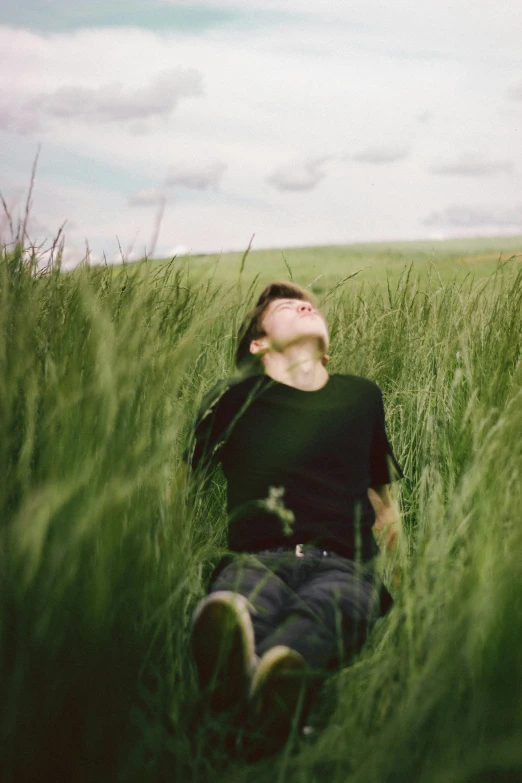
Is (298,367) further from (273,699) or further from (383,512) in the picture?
(273,699)

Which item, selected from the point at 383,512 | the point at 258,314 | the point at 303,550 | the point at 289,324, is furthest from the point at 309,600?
the point at 258,314

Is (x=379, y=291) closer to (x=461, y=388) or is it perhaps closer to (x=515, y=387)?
(x=461, y=388)

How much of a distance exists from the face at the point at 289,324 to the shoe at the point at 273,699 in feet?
3.09

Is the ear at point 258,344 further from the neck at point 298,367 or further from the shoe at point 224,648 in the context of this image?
the shoe at point 224,648

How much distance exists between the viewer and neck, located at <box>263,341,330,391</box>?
2.00 metres

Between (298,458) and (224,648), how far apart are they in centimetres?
64

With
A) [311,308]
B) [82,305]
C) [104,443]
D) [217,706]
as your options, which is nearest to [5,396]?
[104,443]

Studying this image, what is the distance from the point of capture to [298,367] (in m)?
2.01

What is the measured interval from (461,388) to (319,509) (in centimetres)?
93

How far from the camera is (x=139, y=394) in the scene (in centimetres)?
140

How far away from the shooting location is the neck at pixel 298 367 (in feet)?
6.57

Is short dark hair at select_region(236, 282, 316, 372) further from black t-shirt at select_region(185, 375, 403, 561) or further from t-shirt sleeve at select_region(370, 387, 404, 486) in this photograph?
t-shirt sleeve at select_region(370, 387, 404, 486)

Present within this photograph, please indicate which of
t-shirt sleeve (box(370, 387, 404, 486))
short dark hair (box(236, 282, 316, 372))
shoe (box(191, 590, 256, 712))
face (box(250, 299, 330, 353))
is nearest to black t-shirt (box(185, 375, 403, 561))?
t-shirt sleeve (box(370, 387, 404, 486))

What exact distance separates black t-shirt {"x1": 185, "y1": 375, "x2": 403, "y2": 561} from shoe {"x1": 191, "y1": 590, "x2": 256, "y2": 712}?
1.33 ft
